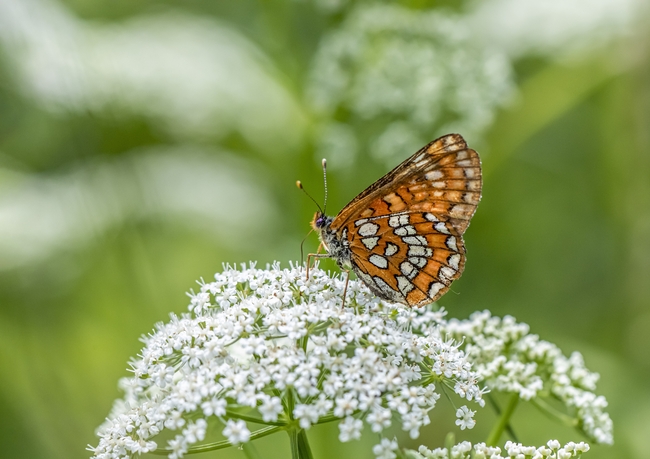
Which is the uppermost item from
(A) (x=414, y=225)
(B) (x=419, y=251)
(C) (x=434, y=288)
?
(A) (x=414, y=225)

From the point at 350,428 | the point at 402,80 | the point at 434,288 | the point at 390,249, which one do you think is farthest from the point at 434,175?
the point at 402,80

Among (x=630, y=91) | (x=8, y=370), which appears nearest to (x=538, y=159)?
(x=630, y=91)

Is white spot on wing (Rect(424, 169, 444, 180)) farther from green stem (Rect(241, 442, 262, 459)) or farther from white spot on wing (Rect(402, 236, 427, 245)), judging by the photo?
green stem (Rect(241, 442, 262, 459))

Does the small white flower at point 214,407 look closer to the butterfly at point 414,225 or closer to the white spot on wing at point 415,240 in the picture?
the butterfly at point 414,225

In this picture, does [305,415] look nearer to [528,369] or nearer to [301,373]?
[301,373]

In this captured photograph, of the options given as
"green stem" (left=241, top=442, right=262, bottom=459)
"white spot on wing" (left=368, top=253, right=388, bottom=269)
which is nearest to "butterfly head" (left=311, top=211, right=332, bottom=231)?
"white spot on wing" (left=368, top=253, right=388, bottom=269)

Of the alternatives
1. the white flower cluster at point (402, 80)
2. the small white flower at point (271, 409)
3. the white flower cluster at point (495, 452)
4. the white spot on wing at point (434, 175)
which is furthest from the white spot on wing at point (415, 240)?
the white flower cluster at point (402, 80)

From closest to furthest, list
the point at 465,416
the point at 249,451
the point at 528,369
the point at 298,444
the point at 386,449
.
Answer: the point at 386,449 < the point at 298,444 < the point at 465,416 < the point at 249,451 < the point at 528,369
